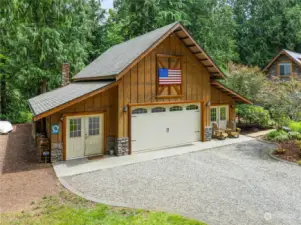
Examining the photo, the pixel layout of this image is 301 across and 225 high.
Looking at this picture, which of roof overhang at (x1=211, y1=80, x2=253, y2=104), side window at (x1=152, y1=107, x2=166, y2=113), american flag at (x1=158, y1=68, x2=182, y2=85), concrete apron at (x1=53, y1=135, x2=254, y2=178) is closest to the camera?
concrete apron at (x1=53, y1=135, x2=254, y2=178)

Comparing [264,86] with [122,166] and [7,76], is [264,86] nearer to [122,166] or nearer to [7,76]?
[122,166]

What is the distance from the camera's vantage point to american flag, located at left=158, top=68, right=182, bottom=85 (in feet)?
39.5

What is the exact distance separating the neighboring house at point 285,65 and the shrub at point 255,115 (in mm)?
11246

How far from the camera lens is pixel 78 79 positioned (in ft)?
53.4

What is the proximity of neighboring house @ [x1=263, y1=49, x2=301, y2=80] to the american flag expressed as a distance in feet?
60.5

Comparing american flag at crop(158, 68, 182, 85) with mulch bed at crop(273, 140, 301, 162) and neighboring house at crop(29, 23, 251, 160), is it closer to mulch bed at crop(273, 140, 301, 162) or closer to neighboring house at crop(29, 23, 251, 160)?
neighboring house at crop(29, 23, 251, 160)

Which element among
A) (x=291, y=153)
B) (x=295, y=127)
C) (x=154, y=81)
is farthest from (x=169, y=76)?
(x=295, y=127)

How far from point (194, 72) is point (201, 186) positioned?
7231mm

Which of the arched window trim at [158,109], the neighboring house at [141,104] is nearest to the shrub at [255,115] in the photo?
the neighboring house at [141,104]

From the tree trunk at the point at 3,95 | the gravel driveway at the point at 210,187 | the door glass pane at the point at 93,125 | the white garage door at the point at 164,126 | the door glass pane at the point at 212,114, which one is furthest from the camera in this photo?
the tree trunk at the point at 3,95

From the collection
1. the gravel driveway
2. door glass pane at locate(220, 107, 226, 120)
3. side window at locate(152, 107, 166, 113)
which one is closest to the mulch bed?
the gravel driveway

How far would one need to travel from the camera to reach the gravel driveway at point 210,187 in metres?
6.07

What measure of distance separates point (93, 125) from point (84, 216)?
5.60 m

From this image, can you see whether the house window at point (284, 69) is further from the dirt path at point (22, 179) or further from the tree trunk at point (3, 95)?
the tree trunk at point (3, 95)
